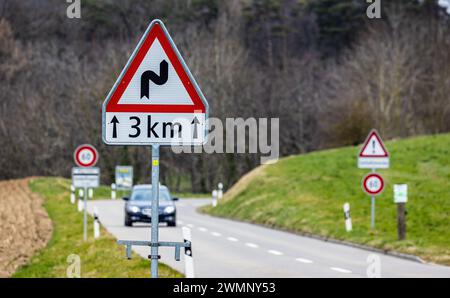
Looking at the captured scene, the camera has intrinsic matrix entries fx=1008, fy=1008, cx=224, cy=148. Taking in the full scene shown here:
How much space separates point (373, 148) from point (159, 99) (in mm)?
20499

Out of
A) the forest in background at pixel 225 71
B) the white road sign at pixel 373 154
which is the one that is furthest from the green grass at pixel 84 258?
the forest in background at pixel 225 71

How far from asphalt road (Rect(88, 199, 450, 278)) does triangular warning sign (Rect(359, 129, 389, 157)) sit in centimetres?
263

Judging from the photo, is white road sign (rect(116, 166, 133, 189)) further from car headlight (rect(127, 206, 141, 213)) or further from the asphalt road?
car headlight (rect(127, 206, 141, 213))

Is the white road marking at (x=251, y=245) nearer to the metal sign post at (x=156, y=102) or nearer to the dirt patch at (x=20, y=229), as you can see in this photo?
the dirt patch at (x=20, y=229)

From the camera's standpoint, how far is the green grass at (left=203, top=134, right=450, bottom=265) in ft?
88.6

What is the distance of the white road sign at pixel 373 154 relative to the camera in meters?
27.1

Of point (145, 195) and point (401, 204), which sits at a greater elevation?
point (401, 204)

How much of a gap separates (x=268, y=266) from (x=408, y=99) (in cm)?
5426

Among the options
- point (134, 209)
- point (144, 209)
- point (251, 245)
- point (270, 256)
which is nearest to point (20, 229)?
point (134, 209)

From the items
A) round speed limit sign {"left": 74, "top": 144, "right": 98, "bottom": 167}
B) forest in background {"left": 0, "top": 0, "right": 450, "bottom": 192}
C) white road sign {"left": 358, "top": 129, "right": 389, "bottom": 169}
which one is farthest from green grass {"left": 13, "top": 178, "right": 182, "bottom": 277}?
forest in background {"left": 0, "top": 0, "right": 450, "bottom": 192}

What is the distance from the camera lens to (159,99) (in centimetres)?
715

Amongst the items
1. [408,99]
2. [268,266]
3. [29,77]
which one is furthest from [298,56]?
[268,266]

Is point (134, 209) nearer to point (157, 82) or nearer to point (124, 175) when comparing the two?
point (157, 82)
